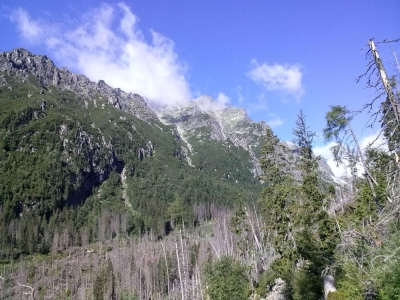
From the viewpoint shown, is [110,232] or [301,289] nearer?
[301,289]

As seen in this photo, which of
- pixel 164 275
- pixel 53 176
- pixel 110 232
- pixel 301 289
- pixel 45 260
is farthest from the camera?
pixel 53 176

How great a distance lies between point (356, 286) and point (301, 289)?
978 centimetres

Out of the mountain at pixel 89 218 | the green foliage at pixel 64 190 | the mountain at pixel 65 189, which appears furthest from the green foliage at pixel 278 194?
the mountain at pixel 65 189

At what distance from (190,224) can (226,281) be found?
101 m

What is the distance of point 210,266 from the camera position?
118ft

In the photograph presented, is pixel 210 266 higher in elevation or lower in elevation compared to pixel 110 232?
lower

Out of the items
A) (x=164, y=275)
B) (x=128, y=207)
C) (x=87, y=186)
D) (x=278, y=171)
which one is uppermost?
(x=87, y=186)

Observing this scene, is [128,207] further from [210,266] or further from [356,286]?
[356,286]

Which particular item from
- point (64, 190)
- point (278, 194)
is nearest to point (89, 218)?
point (64, 190)

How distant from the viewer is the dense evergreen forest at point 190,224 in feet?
59.0

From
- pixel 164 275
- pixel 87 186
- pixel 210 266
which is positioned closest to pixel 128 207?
pixel 87 186

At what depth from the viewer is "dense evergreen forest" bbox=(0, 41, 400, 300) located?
59.0ft

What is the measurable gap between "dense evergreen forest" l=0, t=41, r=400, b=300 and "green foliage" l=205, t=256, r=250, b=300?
0.12 m

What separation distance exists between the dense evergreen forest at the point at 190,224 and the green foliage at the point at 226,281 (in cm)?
12
